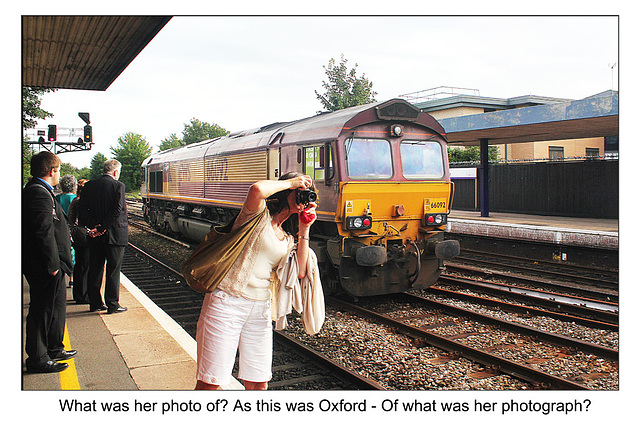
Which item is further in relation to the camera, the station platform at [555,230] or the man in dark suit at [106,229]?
the station platform at [555,230]

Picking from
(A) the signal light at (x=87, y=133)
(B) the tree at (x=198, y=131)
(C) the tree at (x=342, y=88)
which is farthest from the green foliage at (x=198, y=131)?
(A) the signal light at (x=87, y=133)

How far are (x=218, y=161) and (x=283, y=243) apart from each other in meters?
9.79

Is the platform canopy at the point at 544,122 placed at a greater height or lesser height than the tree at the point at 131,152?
lesser

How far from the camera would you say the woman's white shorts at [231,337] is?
304cm

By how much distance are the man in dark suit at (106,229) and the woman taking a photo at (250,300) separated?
3.55 meters

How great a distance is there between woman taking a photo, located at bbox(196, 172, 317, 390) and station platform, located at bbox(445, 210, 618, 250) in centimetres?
1180

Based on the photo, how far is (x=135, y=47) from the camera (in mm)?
6965

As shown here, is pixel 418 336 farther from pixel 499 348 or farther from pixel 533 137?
pixel 533 137

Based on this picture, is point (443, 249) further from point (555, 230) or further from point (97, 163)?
point (97, 163)

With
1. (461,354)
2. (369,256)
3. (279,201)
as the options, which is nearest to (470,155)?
(369,256)

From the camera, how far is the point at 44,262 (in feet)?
13.9

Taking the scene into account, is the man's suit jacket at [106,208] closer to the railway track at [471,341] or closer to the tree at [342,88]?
the railway track at [471,341]

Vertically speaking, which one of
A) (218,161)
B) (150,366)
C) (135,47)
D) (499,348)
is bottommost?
(499,348)
